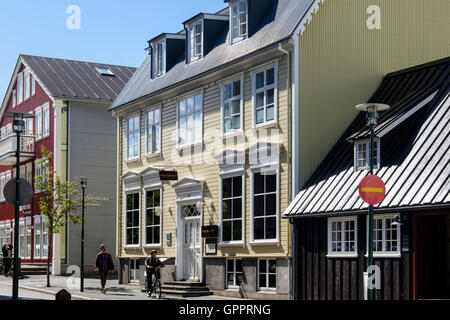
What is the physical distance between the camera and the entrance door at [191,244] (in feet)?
93.4

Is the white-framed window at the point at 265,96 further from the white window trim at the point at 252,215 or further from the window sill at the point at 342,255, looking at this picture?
the window sill at the point at 342,255

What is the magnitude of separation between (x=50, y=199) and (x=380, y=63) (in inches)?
599

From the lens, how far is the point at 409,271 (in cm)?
1923

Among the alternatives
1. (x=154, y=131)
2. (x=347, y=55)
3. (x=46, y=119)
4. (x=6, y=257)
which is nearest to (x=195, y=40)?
(x=154, y=131)

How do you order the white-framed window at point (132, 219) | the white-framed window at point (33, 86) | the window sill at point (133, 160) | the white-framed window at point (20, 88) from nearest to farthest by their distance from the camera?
the white-framed window at point (132, 219) < the window sill at point (133, 160) < the white-framed window at point (33, 86) < the white-framed window at point (20, 88)

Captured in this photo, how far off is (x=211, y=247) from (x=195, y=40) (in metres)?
7.82

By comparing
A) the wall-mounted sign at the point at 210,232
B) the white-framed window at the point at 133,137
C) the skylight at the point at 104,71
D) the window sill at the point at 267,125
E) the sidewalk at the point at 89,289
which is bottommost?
the sidewalk at the point at 89,289

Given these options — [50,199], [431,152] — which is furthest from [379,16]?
[50,199]

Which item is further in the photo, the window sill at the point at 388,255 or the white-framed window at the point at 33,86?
the white-framed window at the point at 33,86

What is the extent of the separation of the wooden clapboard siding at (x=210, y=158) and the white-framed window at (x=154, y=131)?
289 millimetres

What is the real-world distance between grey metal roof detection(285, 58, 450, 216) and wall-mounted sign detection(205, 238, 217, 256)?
492 cm

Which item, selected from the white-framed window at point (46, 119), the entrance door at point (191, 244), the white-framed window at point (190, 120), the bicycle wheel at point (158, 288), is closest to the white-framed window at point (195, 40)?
the white-framed window at point (190, 120)

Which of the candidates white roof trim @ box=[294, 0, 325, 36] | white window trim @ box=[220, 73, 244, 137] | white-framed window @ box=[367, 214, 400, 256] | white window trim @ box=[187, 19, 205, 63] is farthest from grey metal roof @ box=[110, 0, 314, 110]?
white-framed window @ box=[367, 214, 400, 256]
